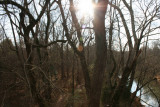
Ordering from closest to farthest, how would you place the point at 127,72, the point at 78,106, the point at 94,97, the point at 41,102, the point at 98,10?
the point at 98,10 → the point at 94,97 → the point at 41,102 → the point at 127,72 → the point at 78,106

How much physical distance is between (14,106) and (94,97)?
7.48m

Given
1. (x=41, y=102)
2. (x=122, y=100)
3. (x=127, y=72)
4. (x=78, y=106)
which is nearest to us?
(x=41, y=102)

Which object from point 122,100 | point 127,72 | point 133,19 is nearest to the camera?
point 127,72

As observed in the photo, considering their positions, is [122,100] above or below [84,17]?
below

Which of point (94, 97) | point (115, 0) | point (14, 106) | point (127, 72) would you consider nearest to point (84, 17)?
point (115, 0)

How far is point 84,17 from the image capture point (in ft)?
23.8

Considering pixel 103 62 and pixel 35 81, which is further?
pixel 35 81

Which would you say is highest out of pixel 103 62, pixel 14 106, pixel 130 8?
pixel 130 8

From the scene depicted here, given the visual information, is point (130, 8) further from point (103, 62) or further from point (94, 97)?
point (94, 97)

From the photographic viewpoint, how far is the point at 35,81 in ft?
10.3

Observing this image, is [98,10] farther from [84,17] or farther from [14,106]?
[14,106]

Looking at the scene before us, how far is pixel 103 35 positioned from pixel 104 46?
0.22 meters

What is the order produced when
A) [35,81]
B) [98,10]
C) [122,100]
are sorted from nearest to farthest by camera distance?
[98,10]
[35,81]
[122,100]

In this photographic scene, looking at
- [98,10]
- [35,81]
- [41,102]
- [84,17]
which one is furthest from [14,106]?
[98,10]
